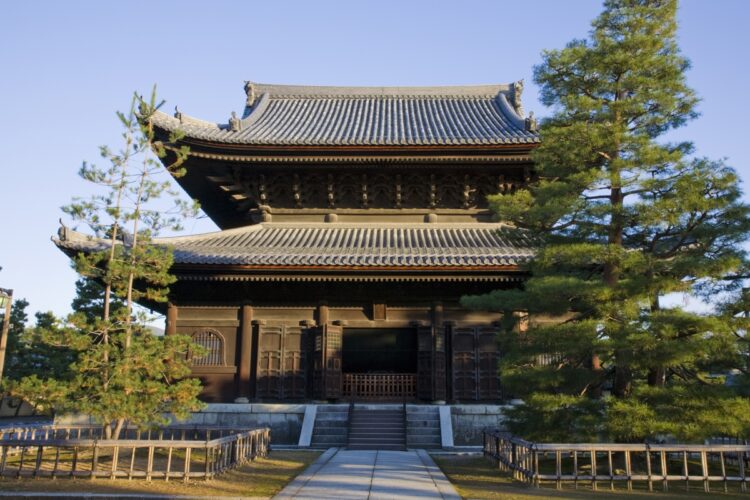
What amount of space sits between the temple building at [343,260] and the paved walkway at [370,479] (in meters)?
5.10

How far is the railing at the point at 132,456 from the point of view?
34.8 ft

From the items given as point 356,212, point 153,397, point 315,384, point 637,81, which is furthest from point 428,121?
point 153,397

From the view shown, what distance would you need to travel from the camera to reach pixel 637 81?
38.2 ft

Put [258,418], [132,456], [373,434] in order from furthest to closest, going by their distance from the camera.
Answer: [258,418] < [373,434] < [132,456]

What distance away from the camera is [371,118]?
87.7 ft

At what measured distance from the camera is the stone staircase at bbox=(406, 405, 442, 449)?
659 inches

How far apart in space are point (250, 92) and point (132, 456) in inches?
854

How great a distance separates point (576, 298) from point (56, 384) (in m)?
9.79

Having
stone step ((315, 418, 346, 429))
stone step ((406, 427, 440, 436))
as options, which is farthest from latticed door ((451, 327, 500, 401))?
stone step ((315, 418, 346, 429))

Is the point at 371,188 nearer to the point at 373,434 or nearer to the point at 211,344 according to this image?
the point at 211,344

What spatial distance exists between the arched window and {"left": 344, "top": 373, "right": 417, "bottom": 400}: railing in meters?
4.12

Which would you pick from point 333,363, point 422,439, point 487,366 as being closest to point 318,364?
point 333,363

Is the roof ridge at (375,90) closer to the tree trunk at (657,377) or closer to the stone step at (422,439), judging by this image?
the stone step at (422,439)

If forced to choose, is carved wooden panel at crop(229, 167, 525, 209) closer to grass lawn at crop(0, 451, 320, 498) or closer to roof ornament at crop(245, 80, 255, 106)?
roof ornament at crop(245, 80, 255, 106)
